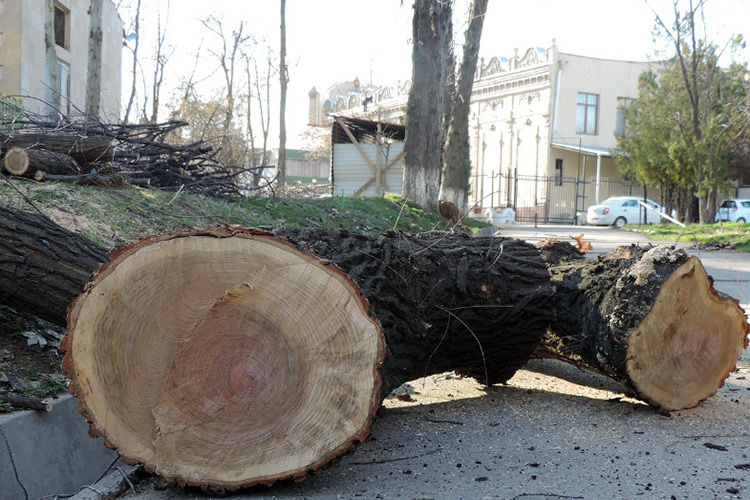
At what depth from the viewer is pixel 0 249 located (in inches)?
142

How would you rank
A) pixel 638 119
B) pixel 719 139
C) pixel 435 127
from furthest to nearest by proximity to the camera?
pixel 638 119 → pixel 719 139 → pixel 435 127

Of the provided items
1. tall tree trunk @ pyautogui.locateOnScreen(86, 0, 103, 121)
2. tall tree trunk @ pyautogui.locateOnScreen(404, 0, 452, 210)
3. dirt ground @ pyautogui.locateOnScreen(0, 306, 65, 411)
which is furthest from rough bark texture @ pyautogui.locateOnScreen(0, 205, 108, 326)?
tall tree trunk @ pyautogui.locateOnScreen(404, 0, 452, 210)

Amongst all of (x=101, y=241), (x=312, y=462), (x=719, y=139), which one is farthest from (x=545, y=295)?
(x=719, y=139)

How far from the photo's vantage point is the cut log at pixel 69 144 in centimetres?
654

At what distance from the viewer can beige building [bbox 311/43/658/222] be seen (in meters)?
34.9

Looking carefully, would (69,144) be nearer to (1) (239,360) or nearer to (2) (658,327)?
(1) (239,360)

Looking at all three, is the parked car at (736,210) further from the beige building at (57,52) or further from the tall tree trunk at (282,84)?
the beige building at (57,52)

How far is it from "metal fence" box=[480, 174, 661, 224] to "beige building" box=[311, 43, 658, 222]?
51mm

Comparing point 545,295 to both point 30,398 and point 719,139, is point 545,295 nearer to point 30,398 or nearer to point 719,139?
point 30,398

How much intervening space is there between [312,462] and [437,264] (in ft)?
4.52

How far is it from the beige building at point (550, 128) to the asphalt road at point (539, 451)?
99.8 feet

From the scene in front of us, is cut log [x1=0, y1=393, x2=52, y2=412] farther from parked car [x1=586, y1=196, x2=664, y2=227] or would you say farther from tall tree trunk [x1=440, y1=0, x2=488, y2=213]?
parked car [x1=586, y1=196, x2=664, y2=227]

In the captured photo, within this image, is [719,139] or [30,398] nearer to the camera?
[30,398]

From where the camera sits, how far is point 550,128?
3503cm
